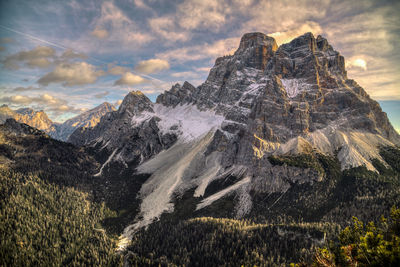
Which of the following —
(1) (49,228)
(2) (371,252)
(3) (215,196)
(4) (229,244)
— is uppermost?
(2) (371,252)

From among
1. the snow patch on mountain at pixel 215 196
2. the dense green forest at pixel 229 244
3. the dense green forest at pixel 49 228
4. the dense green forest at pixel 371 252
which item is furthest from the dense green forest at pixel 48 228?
the dense green forest at pixel 371 252

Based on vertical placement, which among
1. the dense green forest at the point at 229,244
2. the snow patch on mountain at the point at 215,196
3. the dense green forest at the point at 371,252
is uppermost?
the dense green forest at the point at 371,252

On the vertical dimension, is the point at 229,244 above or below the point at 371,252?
below

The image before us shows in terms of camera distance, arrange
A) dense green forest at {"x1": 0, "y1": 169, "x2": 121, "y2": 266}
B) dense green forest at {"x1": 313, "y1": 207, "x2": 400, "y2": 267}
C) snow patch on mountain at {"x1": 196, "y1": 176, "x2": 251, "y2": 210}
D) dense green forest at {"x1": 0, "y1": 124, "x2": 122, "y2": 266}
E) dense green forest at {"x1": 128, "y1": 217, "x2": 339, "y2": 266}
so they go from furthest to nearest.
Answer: snow patch on mountain at {"x1": 196, "y1": 176, "x2": 251, "y2": 210}
dense green forest at {"x1": 0, "y1": 169, "x2": 121, "y2": 266}
dense green forest at {"x1": 0, "y1": 124, "x2": 122, "y2": 266}
dense green forest at {"x1": 128, "y1": 217, "x2": 339, "y2": 266}
dense green forest at {"x1": 313, "y1": 207, "x2": 400, "y2": 267}

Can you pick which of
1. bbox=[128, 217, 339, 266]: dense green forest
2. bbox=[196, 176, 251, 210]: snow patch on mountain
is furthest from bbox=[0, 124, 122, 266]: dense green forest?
bbox=[196, 176, 251, 210]: snow patch on mountain

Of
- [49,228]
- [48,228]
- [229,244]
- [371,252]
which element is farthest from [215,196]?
[371,252]

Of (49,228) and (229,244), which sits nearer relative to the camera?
(229,244)

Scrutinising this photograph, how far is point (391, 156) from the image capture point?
19600 centimetres

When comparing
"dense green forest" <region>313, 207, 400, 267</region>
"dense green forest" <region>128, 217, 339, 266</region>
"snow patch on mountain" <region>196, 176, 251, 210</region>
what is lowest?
"dense green forest" <region>128, 217, 339, 266</region>

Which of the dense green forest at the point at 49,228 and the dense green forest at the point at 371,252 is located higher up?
the dense green forest at the point at 371,252

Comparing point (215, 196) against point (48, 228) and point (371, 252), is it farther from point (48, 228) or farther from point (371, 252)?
point (371, 252)

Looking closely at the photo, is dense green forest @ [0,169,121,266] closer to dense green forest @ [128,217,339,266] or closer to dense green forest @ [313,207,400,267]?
dense green forest @ [128,217,339,266]

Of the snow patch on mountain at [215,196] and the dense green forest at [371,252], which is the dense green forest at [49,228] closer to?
the snow patch on mountain at [215,196]

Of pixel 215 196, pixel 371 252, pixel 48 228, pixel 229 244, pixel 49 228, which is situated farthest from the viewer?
pixel 215 196
